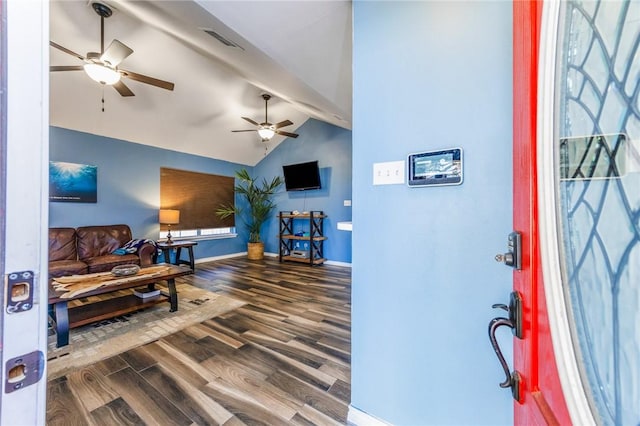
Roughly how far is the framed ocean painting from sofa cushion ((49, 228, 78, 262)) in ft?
1.65

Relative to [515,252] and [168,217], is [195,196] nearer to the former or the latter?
[168,217]

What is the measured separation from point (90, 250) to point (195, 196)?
80.6 inches

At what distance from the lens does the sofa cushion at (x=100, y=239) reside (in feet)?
12.2

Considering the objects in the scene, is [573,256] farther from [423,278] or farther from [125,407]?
[125,407]

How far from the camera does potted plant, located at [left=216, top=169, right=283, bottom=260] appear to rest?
584cm

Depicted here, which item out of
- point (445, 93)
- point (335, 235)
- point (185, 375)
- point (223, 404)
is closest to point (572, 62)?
point (445, 93)

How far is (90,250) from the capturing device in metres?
3.73

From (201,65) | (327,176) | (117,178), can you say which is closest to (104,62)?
(201,65)

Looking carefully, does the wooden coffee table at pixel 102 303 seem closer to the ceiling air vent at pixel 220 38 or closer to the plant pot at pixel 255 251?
the ceiling air vent at pixel 220 38

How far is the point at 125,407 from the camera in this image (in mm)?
1424

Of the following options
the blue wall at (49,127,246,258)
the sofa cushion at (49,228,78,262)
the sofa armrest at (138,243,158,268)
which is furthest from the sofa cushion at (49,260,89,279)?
the blue wall at (49,127,246,258)

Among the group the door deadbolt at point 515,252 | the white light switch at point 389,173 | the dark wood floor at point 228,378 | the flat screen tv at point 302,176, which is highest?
the flat screen tv at point 302,176

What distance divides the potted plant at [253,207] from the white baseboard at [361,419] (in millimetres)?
4805

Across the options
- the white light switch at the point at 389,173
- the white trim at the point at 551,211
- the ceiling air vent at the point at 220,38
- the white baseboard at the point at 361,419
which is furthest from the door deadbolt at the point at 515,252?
the ceiling air vent at the point at 220,38
